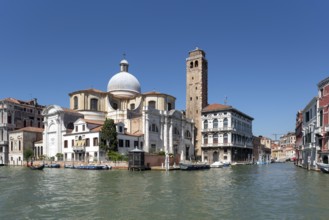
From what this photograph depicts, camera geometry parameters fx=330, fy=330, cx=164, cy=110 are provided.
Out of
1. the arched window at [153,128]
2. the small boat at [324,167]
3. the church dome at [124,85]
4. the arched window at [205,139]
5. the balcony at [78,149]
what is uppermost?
the church dome at [124,85]

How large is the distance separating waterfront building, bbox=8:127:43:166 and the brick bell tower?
27512 mm

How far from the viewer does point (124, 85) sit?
6031 centimetres

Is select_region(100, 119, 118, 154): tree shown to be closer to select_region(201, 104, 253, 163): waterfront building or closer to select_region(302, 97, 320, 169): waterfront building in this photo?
select_region(201, 104, 253, 163): waterfront building

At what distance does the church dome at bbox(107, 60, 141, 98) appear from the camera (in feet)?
197

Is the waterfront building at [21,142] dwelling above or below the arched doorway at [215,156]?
above

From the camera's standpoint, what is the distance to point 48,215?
1230 centimetres

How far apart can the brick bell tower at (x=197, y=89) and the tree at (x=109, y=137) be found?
894 inches

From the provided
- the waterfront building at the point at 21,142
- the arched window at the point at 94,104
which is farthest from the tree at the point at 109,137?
the waterfront building at the point at 21,142

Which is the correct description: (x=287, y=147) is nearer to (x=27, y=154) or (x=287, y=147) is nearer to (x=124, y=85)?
(x=124, y=85)

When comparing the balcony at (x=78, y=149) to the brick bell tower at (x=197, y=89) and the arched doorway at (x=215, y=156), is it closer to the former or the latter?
the brick bell tower at (x=197, y=89)

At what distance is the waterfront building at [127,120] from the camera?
47.8 m

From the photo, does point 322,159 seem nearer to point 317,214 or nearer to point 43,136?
point 317,214

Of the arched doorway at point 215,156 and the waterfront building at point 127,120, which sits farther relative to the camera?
the arched doorway at point 215,156

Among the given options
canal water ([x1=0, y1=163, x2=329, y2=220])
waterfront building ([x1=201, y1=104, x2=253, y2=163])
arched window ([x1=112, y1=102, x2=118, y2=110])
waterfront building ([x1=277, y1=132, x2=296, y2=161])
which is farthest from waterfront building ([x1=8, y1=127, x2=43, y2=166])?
waterfront building ([x1=277, y1=132, x2=296, y2=161])
